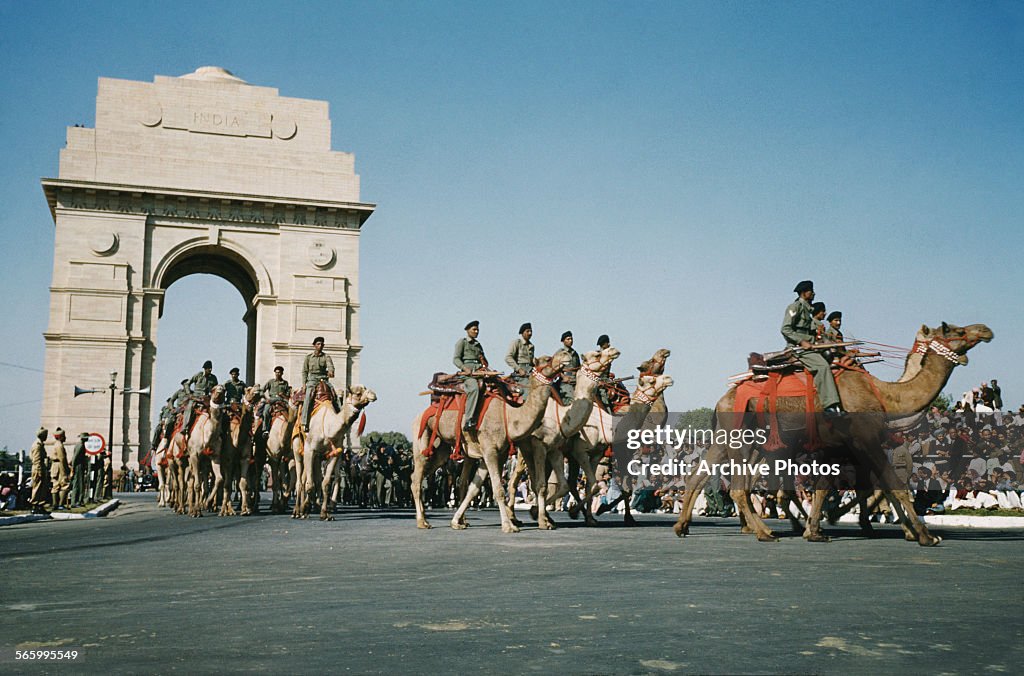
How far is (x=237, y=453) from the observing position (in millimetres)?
21094

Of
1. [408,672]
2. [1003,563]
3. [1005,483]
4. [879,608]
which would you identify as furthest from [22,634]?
[1005,483]

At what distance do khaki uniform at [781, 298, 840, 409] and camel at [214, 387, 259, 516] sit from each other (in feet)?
39.2

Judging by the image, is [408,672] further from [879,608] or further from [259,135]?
[259,135]

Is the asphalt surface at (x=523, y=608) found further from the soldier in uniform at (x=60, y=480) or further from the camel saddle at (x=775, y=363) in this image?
the soldier in uniform at (x=60, y=480)

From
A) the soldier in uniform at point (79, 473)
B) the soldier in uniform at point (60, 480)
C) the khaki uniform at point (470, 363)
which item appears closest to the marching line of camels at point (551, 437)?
the khaki uniform at point (470, 363)

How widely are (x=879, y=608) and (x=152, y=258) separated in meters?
44.1

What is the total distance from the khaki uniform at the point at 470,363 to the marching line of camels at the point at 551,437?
0.22 m

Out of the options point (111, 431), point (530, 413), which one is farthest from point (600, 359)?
point (111, 431)

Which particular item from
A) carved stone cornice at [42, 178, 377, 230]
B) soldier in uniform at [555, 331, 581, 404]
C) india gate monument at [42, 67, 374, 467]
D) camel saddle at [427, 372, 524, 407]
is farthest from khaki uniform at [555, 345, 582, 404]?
carved stone cornice at [42, 178, 377, 230]

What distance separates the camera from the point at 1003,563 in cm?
927

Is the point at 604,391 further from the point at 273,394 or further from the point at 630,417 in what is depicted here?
the point at 273,394

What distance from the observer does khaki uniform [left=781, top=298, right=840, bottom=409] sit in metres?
12.1

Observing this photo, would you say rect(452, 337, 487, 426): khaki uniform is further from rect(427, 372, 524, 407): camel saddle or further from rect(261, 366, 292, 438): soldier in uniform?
rect(261, 366, 292, 438): soldier in uniform

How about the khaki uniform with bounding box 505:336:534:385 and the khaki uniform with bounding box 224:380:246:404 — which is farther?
the khaki uniform with bounding box 224:380:246:404
